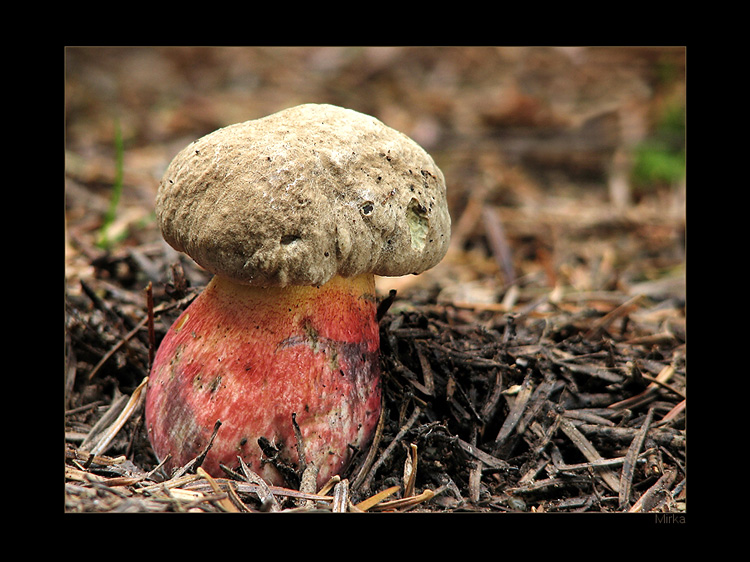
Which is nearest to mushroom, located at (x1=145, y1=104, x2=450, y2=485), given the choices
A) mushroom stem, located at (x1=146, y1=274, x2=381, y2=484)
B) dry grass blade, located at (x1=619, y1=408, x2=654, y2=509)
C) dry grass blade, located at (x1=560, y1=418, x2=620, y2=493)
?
mushroom stem, located at (x1=146, y1=274, x2=381, y2=484)

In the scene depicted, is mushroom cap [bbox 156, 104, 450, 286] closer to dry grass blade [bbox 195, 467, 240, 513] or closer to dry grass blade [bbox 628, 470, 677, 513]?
dry grass blade [bbox 195, 467, 240, 513]

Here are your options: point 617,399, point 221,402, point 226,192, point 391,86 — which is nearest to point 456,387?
point 617,399

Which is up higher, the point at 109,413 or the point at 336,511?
the point at 109,413

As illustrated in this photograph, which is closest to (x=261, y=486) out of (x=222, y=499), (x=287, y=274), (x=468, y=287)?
(x=222, y=499)

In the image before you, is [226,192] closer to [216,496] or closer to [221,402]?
[221,402]

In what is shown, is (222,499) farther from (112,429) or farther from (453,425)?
(453,425)

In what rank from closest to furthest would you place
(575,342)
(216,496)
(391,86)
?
1. (216,496)
2. (575,342)
3. (391,86)

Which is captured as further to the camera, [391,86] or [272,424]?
[391,86]

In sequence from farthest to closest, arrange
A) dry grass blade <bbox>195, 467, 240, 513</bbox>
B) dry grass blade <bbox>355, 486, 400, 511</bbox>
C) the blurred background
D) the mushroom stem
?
the blurred background → the mushroom stem → dry grass blade <bbox>355, 486, 400, 511</bbox> → dry grass blade <bbox>195, 467, 240, 513</bbox>
